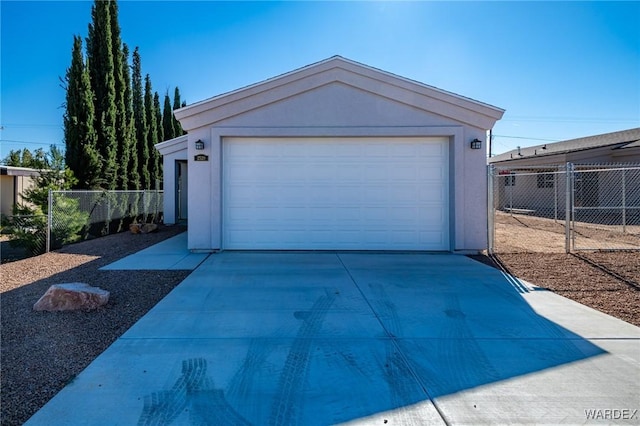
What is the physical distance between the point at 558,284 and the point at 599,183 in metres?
16.0

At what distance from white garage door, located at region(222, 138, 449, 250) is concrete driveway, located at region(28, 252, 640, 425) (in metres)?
3.06

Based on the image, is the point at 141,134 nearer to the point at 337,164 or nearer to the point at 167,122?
the point at 167,122

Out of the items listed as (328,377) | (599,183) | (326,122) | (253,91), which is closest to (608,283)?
(328,377)

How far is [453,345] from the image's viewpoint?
12.1ft

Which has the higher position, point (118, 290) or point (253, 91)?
point (253, 91)

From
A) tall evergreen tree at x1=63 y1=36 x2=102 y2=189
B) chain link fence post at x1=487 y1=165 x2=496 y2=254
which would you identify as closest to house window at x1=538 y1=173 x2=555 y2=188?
chain link fence post at x1=487 y1=165 x2=496 y2=254

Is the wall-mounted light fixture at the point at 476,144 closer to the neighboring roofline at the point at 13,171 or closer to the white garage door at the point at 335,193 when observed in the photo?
the white garage door at the point at 335,193

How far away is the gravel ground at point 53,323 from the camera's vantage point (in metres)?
2.90

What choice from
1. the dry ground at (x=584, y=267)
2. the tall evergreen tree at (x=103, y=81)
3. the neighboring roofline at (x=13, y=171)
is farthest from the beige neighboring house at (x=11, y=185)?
the dry ground at (x=584, y=267)

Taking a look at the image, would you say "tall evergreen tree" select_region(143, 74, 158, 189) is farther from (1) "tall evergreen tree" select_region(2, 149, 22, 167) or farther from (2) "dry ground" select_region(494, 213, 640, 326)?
(1) "tall evergreen tree" select_region(2, 149, 22, 167)

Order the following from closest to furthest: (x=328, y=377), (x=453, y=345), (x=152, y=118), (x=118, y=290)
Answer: (x=328, y=377)
(x=453, y=345)
(x=118, y=290)
(x=152, y=118)

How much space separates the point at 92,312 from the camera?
4590 millimetres

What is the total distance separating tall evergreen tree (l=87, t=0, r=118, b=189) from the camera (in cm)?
1301

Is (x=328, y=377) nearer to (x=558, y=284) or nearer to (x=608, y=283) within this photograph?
(x=558, y=284)
